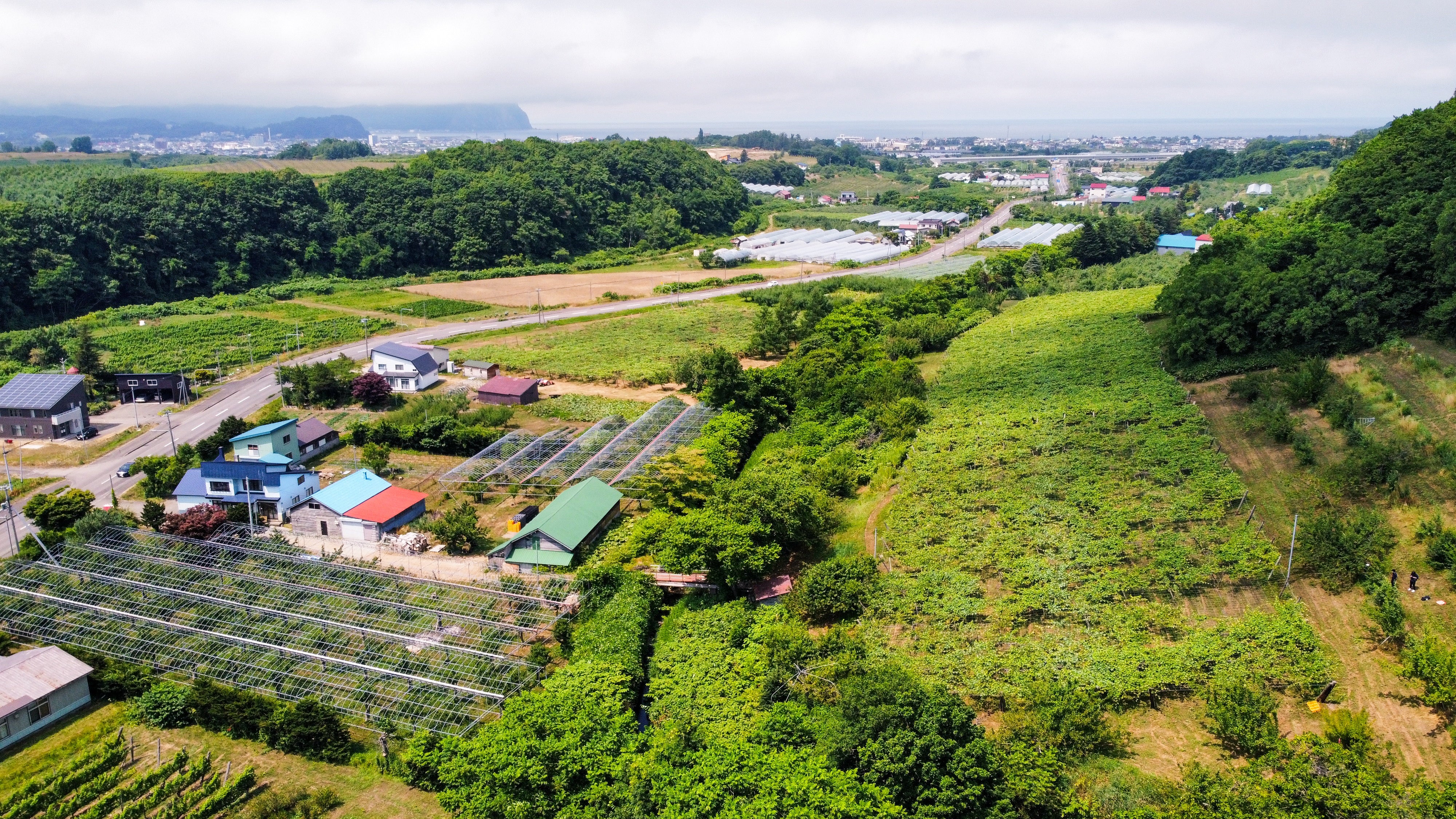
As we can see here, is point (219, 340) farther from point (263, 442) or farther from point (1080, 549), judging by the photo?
point (1080, 549)

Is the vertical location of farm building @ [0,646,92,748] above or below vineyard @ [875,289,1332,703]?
below

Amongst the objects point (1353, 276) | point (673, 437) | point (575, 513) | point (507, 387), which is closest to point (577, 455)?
point (673, 437)

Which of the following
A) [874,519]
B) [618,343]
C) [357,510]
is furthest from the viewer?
[618,343]

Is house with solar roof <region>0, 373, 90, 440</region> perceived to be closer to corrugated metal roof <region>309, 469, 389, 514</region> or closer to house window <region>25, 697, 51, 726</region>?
corrugated metal roof <region>309, 469, 389, 514</region>

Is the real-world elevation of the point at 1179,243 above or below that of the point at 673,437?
Result: above

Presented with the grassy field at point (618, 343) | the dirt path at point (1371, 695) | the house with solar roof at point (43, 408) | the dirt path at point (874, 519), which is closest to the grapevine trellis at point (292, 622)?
the dirt path at point (874, 519)

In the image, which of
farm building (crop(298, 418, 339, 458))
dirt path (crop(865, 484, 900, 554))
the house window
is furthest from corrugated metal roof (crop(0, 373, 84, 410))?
dirt path (crop(865, 484, 900, 554))

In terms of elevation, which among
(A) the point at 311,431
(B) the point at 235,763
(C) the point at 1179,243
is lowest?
(B) the point at 235,763
